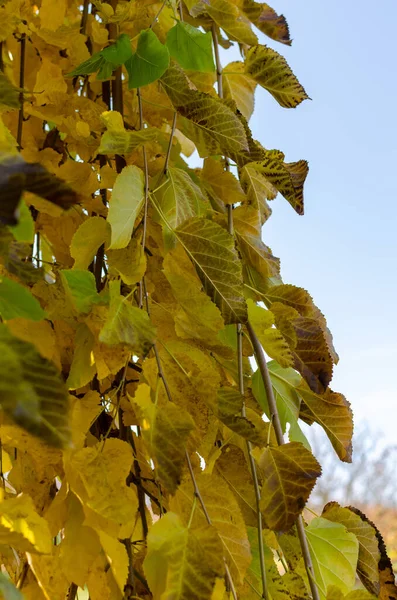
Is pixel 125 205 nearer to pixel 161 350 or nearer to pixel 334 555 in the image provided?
pixel 161 350

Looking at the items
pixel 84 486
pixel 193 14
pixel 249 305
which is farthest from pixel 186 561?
pixel 193 14

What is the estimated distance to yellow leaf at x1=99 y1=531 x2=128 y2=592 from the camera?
0.30m

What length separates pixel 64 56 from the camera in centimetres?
53

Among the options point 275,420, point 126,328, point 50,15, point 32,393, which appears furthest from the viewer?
point 50,15

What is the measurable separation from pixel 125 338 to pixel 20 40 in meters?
0.32

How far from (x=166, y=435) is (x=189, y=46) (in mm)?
259

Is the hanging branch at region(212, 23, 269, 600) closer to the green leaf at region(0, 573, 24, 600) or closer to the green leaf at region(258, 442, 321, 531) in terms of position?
the green leaf at region(258, 442, 321, 531)

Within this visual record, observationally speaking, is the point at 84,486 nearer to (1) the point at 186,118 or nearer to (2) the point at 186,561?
(2) the point at 186,561

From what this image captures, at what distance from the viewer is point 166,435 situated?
30 cm

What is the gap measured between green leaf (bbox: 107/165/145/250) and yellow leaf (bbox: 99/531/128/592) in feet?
0.47

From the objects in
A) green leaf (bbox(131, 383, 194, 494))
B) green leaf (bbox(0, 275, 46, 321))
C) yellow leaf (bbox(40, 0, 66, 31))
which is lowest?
green leaf (bbox(131, 383, 194, 494))

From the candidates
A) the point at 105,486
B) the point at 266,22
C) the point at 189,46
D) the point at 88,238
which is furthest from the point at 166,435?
the point at 266,22

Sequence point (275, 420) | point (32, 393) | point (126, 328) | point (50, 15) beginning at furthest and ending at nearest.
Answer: point (50, 15) → point (275, 420) → point (126, 328) → point (32, 393)

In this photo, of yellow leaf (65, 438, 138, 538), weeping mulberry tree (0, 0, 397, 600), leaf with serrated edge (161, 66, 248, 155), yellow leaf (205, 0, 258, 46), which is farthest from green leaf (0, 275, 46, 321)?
yellow leaf (205, 0, 258, 46)
